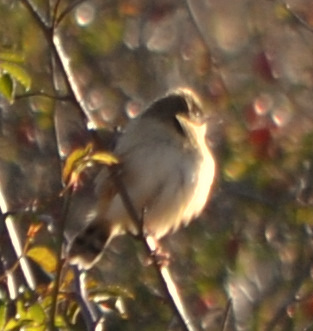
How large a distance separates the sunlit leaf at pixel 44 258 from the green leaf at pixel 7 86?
0.43 metres

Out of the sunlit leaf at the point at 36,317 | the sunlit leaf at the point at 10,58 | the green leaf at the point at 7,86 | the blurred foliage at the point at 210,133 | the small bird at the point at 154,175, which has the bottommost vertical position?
the blurred foliage at the point at 210,133

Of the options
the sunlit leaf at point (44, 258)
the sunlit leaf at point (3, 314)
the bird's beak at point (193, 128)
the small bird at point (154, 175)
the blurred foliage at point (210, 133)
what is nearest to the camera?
the sunlit leaf at point (3, 314)

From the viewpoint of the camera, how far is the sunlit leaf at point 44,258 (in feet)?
11.4

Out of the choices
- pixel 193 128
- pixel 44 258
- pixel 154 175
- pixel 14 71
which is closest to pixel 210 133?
pixel 193 128

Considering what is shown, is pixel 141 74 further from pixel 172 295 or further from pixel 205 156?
pixel 172 295

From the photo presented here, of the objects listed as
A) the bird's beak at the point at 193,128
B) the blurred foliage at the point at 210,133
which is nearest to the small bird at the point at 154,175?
the bird's beak at the point at 193,128

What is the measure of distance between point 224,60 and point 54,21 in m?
4.49

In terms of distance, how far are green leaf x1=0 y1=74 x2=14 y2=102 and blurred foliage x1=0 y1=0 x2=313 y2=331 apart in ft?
6.99

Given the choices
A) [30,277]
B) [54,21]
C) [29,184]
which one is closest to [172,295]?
[30,277]

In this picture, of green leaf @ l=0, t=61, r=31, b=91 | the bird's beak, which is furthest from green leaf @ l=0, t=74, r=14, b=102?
the bird's beak

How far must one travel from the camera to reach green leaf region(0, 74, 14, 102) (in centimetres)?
330

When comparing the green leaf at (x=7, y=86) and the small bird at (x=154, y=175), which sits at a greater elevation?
the green leaf at (x=7, y=86)

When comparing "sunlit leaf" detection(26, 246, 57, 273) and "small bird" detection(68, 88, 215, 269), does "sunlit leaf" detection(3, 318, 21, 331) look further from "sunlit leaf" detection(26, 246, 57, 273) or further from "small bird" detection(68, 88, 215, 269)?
"small bird" detection(68, 88, 215, 269)

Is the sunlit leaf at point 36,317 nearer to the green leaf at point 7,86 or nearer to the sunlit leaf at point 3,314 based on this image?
the sunlit leaf at point 3,314
